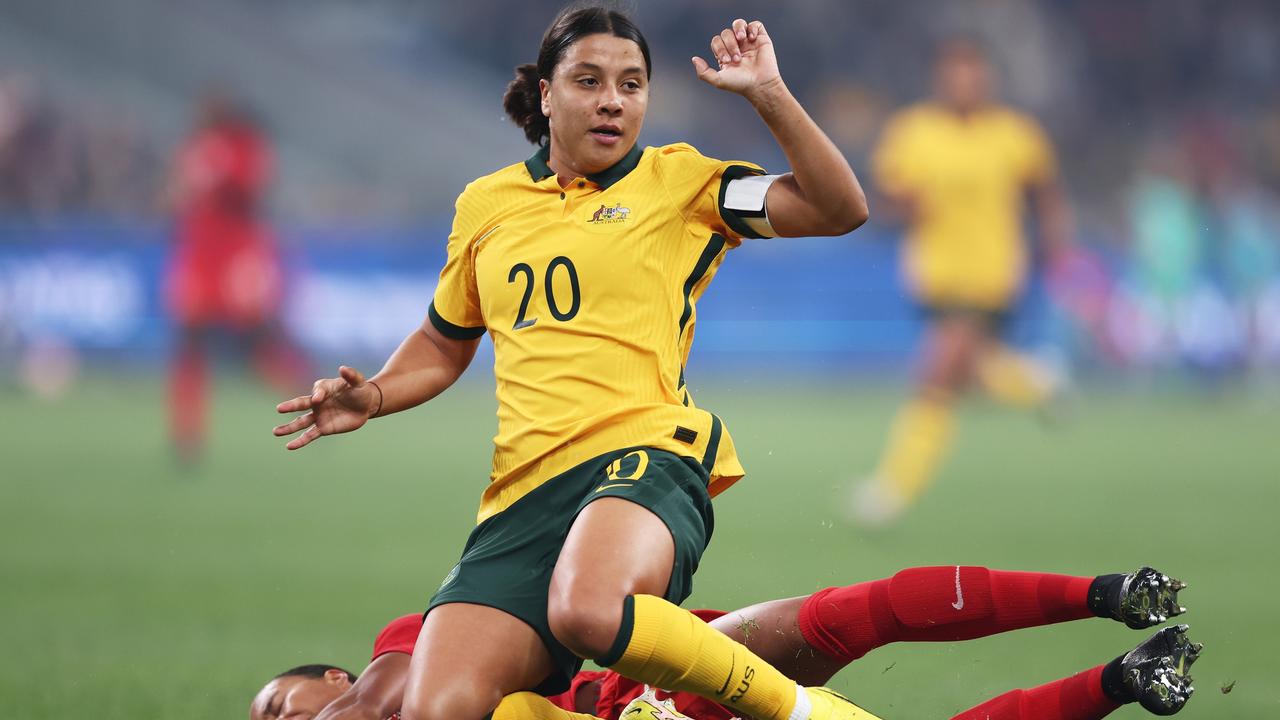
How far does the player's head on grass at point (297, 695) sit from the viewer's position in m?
3.58

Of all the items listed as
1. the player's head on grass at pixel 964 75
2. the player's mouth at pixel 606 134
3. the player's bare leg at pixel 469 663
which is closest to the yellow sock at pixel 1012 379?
the player's head on grass at pixel 964 75

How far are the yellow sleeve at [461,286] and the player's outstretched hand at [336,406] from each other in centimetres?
27

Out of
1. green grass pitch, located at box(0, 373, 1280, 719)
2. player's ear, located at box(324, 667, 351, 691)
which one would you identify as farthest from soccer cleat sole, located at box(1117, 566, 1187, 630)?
player's ear, located at box(324, 667, 351, 691)

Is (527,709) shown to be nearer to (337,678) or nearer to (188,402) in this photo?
(337,678)

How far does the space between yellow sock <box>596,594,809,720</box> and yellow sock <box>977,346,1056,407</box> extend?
19.6 ft

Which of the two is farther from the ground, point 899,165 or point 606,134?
point 899,165

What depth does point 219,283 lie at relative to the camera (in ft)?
36.6

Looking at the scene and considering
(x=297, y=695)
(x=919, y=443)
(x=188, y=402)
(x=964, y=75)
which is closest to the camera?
(x=297, y=695)

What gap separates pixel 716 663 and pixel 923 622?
0.57m

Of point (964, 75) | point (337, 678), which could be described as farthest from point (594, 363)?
point (964, 75)

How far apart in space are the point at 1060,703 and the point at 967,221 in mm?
6339

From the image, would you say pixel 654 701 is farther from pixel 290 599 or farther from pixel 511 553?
pixel 290 599

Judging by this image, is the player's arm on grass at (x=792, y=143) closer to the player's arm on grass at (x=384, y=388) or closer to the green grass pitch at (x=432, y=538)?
the player's arm on grass at (x=384, y=388)

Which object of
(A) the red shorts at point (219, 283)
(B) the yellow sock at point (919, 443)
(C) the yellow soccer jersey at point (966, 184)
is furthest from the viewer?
(A) the red shorts at point (219, 283)
